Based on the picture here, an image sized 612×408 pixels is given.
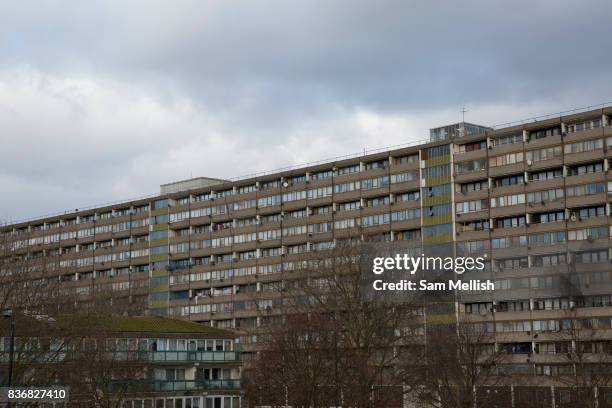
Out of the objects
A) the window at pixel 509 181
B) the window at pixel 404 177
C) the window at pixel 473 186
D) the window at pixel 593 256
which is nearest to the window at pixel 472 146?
the window at pixel 473 186

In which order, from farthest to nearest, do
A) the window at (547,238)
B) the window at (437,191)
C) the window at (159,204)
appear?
the window at (159,204) → the window at (437,191) → the window at (547,238)

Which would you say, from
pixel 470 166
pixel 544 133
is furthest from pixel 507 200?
pixel 544 133

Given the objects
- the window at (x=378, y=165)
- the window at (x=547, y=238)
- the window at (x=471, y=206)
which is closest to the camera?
the window at (x=547, y=238)

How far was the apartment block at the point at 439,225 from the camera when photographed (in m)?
129

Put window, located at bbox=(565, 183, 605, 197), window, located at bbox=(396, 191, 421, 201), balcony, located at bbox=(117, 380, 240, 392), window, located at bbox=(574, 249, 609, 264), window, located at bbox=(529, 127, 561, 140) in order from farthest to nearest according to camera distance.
Answer: window, located at bbox=(396, 191, 421, 201) < window, located at bbox=(529, 127, 561, 140) < window, located at bbox=(565, 183, 605, 197) < window, located at bbox=(574, 249, 609, 264) < balcony, located at bbox=(117, 380, 240, 392)

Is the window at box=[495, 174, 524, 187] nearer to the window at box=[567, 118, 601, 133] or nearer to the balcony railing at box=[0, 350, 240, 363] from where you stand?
the window at box=[567, 118, 601, 133]

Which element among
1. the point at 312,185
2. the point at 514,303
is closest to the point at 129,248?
the point at 312,185

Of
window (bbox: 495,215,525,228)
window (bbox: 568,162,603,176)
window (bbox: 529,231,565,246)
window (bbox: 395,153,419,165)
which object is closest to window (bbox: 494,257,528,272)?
window (bbox: 529,231,565,246)

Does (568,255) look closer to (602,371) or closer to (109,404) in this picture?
(602,371)

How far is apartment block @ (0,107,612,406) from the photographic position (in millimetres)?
129375

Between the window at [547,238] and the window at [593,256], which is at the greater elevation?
the window at [547,238]

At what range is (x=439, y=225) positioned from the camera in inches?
5664

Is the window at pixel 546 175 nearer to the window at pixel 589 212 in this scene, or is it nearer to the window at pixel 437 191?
the window at pixel 589 212

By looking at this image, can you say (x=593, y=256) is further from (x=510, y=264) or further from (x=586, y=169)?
(x=510, y=264)
